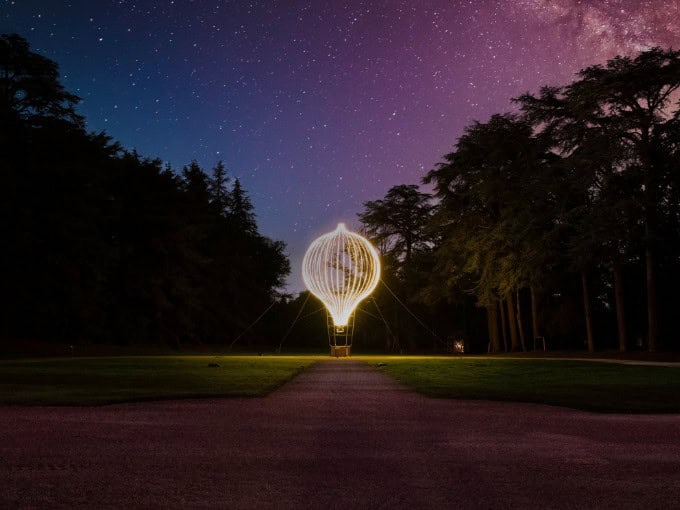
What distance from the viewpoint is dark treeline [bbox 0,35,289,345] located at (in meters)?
51.0

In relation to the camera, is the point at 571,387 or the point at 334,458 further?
the point at 571,387

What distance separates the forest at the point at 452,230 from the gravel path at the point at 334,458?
30.9 m

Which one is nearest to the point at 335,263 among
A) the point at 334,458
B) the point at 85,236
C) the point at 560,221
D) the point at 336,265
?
the point at 336,265

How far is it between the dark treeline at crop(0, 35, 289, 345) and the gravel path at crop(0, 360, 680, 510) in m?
40.1

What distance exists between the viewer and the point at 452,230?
59.7 metres

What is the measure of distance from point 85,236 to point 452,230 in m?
29.4

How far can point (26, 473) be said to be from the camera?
25.1ft

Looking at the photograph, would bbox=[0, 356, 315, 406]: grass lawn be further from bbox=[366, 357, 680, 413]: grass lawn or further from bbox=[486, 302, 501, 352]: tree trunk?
bbox=[486, 302, 501, 352]: tree trunk

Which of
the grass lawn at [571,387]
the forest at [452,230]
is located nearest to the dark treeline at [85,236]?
the forest at [452,230]

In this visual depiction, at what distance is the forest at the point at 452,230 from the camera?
137 ft

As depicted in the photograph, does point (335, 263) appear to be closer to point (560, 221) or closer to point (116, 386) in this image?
point (560, 221)

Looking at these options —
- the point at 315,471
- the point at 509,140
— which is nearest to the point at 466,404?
the point at 315,471

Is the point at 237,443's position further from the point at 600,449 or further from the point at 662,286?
the point at 662,286

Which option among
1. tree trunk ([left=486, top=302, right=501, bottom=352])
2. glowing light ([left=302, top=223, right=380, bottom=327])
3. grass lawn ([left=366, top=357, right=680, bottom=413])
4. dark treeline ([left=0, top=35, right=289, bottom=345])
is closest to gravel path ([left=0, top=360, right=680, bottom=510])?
grass lawn ([left=366, top=357, right=680, bottom=413])
